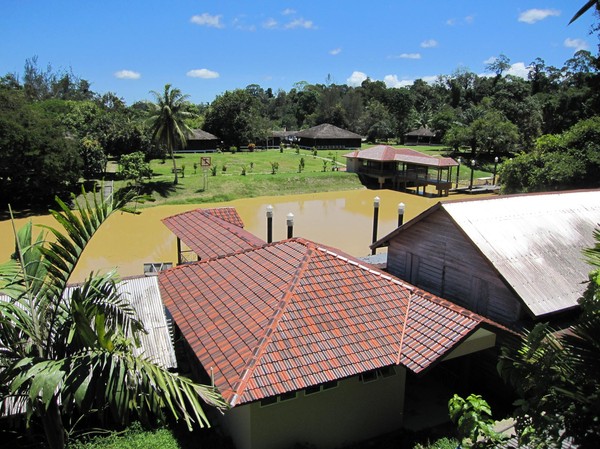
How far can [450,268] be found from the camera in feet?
39.6

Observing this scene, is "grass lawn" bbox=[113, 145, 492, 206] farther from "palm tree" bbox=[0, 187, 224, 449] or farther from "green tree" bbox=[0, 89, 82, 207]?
"palm tree" bbox=[0, 187, 224, 449]

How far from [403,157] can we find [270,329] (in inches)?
1376

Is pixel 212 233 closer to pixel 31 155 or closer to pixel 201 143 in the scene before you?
pixel 31 155

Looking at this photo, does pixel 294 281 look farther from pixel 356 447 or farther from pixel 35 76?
pixel 35 76

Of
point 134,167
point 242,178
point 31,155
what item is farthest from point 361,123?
point 31,155

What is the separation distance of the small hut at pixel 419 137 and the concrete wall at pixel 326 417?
6400 centimetres

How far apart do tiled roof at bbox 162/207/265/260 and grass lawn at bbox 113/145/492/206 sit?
17485 millimetres

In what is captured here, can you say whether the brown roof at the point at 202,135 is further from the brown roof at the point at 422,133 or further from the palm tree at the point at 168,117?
the brown roof at the point at 422,133

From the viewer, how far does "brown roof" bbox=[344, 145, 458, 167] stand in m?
37.1

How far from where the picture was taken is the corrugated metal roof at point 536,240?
409 inches

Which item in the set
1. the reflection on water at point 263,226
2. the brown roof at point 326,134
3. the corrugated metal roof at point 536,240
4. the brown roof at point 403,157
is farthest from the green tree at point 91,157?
the brown roof at point 326,134

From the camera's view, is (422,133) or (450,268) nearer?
(450,268)

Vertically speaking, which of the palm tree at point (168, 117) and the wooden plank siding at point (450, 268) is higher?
the palm tree at point (168, 117)

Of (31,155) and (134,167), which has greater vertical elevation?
(31,155)
